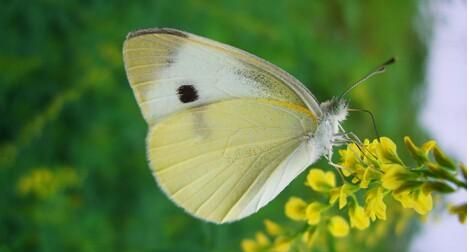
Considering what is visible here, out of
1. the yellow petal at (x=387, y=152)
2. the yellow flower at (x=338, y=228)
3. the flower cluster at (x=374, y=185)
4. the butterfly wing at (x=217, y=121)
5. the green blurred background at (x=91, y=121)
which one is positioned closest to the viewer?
the flower cluster at (x=374, y=185)

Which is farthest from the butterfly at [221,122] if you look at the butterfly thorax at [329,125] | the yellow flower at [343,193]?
the yellow flower at [343,193]

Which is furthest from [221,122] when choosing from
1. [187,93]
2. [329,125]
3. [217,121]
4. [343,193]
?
[343,193]

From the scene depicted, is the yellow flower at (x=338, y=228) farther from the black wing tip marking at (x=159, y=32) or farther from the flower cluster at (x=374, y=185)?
the black wing tip marking at (x=159, y=32)

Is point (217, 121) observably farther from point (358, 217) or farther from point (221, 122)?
point (358, 217)

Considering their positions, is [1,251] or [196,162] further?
[196,162]

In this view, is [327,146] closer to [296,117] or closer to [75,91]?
[296,117]

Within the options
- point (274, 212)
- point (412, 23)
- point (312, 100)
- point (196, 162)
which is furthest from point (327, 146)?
point (412, 23)
